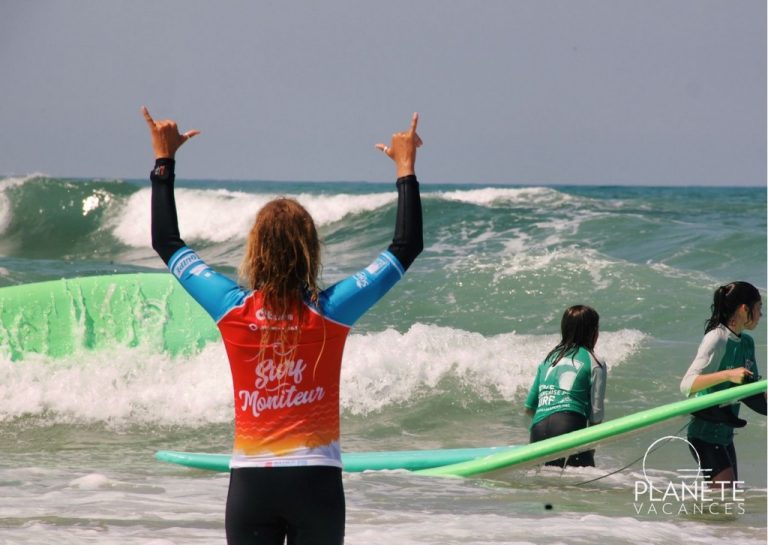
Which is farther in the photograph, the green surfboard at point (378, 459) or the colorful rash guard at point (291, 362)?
the green surfboard at point (378, 459)

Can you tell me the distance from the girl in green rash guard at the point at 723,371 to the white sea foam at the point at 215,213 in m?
17.9

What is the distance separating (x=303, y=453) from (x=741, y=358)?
105 inches

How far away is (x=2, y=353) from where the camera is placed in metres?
8.27

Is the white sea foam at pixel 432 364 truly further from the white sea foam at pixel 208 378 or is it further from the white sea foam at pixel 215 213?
the white sea foam at pixel 215 213

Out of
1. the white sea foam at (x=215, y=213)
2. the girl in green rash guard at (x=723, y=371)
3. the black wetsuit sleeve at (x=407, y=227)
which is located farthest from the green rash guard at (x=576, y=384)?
the white sea foam at (x=215, y=213)

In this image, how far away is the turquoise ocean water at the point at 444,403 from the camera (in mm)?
4293

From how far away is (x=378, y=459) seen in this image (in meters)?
5.64

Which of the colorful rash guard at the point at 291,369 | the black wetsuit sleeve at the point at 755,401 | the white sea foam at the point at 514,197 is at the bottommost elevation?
the black wetsuit sleeve at the point at 755,401

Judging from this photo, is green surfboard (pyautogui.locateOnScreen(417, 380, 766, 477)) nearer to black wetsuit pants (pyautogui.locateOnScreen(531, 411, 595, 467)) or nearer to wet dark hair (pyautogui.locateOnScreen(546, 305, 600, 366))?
black wetsuit pants (pyautogui.locateOnScreen(531, 411, 595, 467))

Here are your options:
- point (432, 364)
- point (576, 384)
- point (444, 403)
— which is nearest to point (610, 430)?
point (576, 384)

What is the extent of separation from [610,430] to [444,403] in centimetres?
336

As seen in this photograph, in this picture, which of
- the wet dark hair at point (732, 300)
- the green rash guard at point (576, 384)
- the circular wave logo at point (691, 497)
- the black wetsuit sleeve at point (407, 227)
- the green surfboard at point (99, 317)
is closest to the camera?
the black wetsuit sleeve at point (407, 227)

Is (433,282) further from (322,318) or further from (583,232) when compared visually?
(322,318)

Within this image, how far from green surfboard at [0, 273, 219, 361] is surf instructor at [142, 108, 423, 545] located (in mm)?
6462
